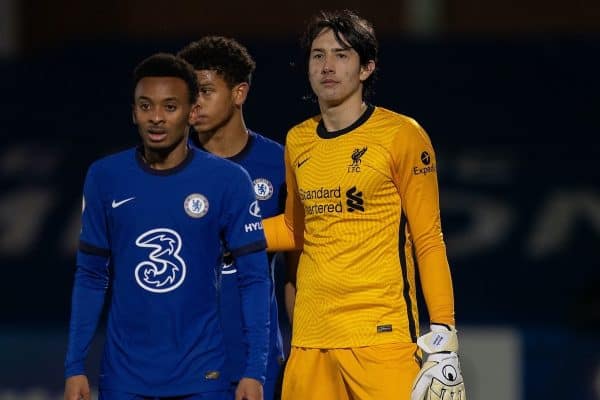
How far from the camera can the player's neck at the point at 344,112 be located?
541cm

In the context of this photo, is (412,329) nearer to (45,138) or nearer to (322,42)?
(322,42)

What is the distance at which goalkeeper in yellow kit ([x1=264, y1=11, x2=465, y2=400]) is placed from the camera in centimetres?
521

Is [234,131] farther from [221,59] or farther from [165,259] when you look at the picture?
[165,259]

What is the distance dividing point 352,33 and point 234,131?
2.44ft

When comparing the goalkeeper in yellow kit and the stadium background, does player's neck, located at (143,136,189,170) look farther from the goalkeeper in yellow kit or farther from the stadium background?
the stadium background

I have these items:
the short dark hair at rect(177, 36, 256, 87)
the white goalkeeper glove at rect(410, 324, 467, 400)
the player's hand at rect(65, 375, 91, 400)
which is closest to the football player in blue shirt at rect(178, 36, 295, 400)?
the short dark hair at rect(177, 36, 256, 87)

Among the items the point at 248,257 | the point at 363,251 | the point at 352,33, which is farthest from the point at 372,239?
the point at 352,33

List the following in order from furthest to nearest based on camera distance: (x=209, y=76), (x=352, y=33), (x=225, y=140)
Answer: (x=225, y=140)
(x=209, y=76)
(x=352, y=33)

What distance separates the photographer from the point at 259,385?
16.3 feet

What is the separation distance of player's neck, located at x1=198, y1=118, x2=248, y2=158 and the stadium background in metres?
3.11

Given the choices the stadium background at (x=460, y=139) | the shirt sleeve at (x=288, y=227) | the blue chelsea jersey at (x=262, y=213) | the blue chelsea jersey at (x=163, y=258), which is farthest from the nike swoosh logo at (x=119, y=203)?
the stadium background at (x=460, y=139)

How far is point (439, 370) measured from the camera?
201 inches

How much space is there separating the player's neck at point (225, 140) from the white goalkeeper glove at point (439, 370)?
1.17m

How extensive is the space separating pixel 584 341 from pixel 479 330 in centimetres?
58
